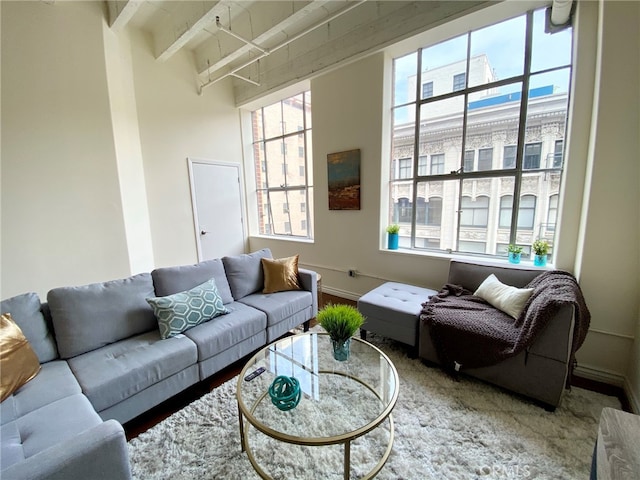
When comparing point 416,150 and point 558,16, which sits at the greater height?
point 558,16

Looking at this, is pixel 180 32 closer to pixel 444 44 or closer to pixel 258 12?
pixel 258 12

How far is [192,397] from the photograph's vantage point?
191cm

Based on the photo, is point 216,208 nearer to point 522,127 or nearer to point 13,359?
point 13,359

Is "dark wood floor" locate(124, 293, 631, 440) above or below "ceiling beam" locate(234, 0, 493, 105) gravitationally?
below

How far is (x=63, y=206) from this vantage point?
9.59 ft

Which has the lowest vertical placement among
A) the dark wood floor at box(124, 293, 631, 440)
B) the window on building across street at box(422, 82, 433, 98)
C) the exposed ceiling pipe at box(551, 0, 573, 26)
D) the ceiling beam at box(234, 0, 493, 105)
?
the dark wood floor at box(124, 293, 631, 440)

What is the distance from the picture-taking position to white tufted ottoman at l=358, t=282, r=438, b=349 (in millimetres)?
2232

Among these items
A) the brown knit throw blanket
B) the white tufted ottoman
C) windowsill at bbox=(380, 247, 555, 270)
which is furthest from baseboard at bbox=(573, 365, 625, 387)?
the white tufted ottoman

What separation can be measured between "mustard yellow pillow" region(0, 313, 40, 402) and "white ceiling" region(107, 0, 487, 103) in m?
2.99

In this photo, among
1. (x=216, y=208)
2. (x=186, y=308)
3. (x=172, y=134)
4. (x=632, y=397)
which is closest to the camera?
(x=632, y=397)

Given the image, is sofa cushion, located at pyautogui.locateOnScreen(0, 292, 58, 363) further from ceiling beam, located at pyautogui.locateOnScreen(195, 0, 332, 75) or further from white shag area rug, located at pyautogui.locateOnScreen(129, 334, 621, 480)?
ceiling beam, located at pyautogui.locateOnScreen(195, 0, 332, 75)

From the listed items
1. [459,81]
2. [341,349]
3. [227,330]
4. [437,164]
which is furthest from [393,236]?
[227,330]

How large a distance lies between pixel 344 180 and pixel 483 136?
1601 mm

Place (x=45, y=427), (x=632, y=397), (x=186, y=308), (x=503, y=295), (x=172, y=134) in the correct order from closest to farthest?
(x=45, y=427) → (x=632, y=397) → (x=186, y=308) → (x=503, y=295) → (x=172, y=134)
